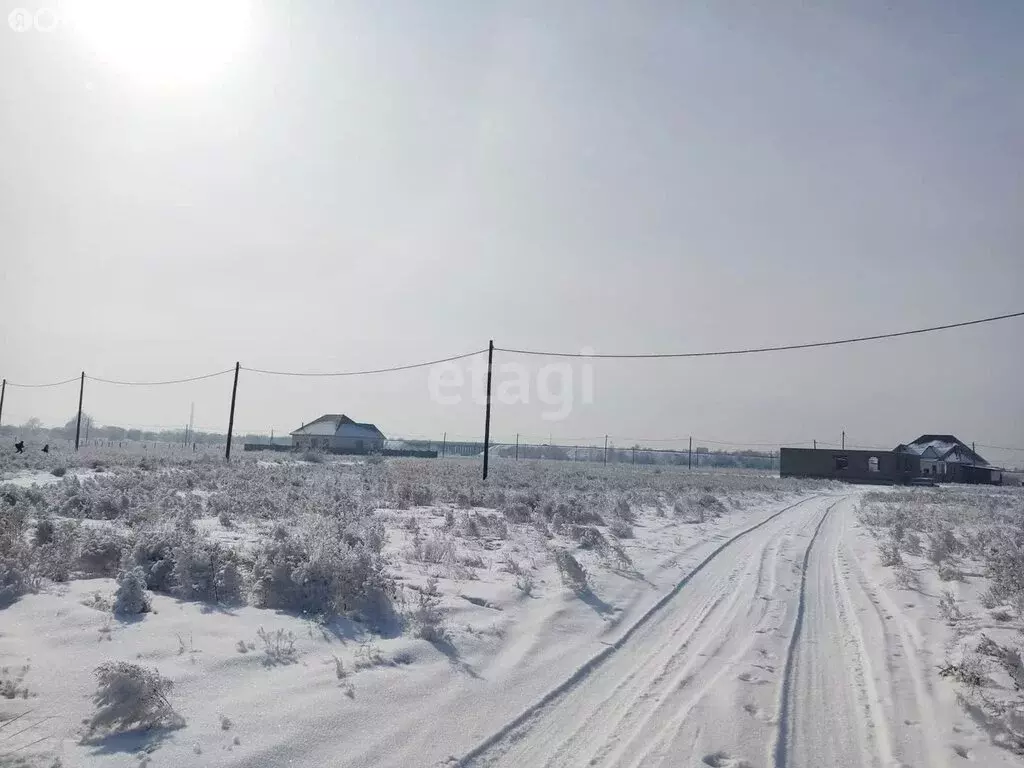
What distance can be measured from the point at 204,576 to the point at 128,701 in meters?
3.21

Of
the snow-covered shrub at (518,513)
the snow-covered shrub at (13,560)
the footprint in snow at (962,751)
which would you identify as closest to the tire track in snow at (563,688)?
the footprint in snow at (962,751)

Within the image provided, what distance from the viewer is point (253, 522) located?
12.7 metres

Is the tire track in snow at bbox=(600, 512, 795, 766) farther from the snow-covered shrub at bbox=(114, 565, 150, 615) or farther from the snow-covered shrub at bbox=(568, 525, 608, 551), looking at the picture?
the snow-covered shrub at bbox=(114, 565, 150, 615)

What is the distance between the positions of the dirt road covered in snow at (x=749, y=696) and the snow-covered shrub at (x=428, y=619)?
1.55 m

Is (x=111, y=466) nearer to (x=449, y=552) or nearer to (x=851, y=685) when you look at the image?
(x=449, y=552)

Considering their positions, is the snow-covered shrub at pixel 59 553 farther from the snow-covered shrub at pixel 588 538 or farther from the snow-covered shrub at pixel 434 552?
the snow-covered shrub at pixel 588 538

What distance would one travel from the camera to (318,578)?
7383mm

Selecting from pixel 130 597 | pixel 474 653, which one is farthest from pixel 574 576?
pixel 130 597

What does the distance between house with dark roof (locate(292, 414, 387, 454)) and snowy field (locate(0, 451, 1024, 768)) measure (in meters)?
60.5

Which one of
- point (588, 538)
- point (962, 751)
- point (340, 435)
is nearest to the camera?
point (962, 751)

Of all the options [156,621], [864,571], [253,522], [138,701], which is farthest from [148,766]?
[864,571]

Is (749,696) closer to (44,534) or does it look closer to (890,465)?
(44,534)

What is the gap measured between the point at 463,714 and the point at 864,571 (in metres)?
9.44

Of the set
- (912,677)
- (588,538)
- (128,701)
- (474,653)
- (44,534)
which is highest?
(44,534)
